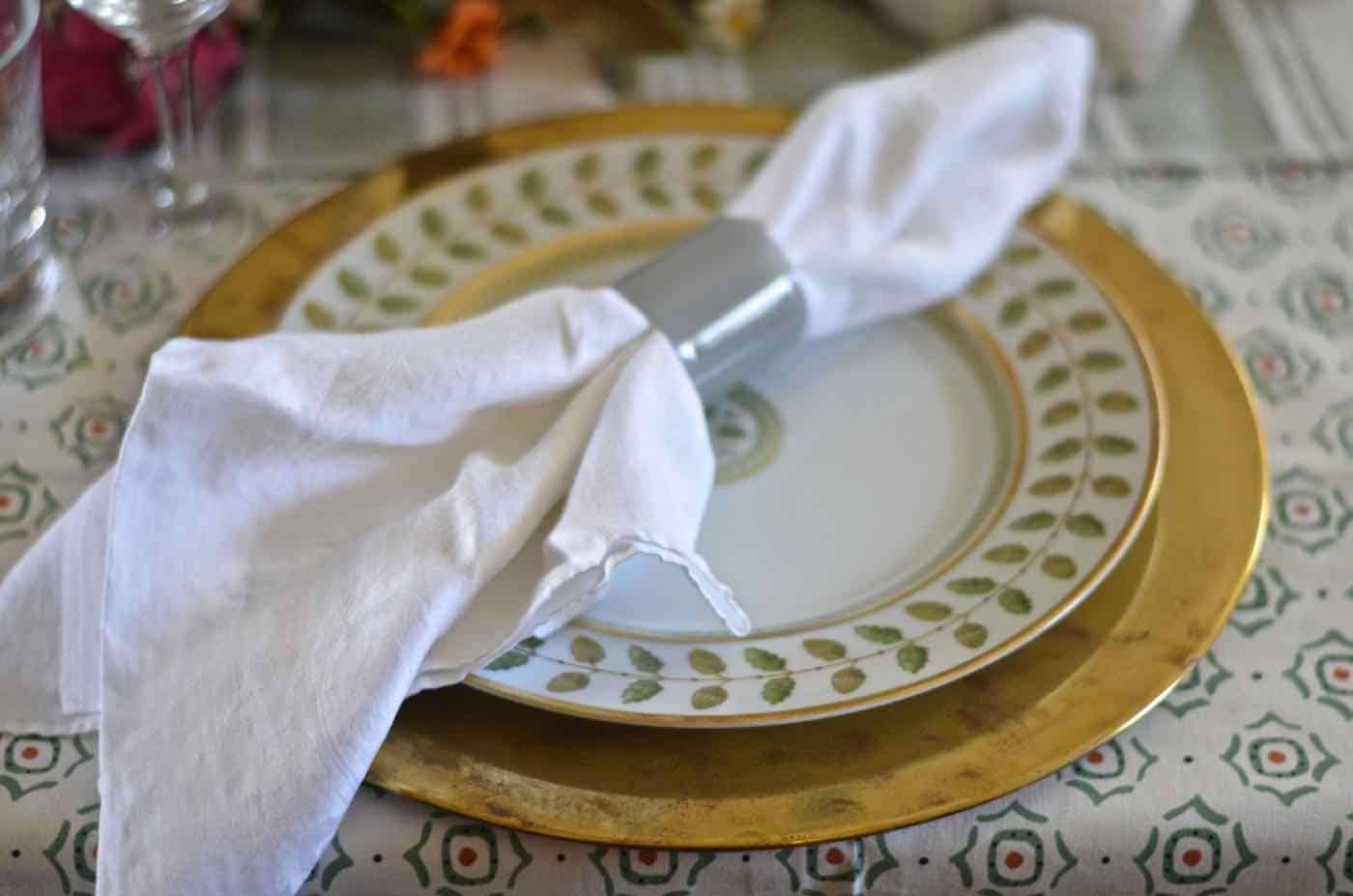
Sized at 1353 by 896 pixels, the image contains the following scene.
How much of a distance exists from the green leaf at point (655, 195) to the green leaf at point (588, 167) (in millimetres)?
18

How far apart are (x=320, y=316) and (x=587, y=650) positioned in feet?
0.52

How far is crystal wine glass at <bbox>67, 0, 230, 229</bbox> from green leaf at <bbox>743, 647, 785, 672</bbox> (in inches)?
10.5

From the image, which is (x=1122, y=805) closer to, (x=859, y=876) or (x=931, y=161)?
(x=859, y=876)

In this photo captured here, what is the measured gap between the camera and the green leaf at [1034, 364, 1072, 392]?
460 mm

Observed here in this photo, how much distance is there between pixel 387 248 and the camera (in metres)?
0.50

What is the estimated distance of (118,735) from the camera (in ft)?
1.15

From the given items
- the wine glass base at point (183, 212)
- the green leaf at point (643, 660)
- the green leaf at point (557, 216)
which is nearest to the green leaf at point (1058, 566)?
the green leaf at point (643, 660)

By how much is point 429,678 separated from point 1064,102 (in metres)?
0.32

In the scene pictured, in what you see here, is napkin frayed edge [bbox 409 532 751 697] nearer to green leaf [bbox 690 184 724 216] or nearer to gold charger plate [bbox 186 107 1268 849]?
gold charger plate [bbox 186 107 1268 849]

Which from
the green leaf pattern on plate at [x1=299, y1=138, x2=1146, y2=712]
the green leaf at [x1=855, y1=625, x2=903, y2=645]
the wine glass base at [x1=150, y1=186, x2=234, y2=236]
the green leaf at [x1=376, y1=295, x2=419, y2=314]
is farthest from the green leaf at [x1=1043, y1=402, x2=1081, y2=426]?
the wine glass base at [x1=150, y1=186, x2=234, y2=236]

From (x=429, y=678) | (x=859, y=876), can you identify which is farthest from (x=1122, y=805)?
(x=429, y=678)

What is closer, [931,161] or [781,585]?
[781,585]

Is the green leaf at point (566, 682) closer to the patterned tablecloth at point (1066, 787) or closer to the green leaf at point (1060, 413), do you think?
the patterned tablecloth at point (1066, 787)

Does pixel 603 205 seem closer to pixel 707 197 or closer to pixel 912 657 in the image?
pixel 707 197
